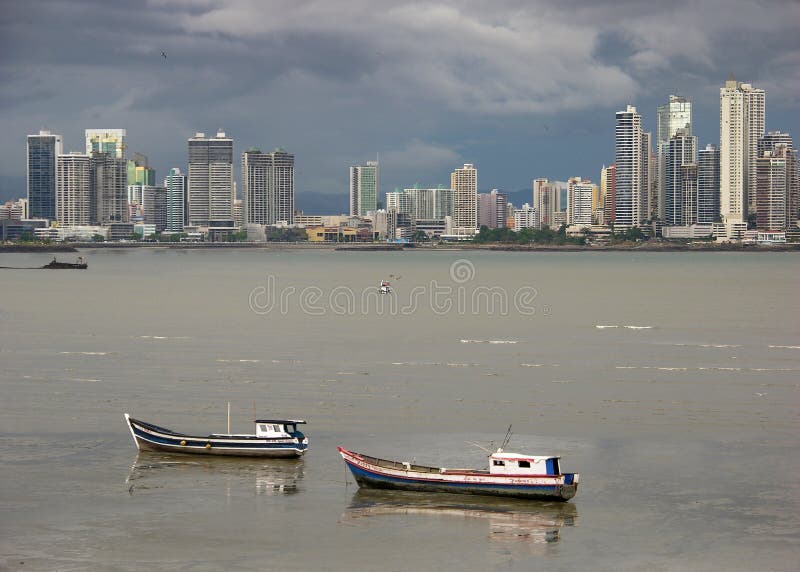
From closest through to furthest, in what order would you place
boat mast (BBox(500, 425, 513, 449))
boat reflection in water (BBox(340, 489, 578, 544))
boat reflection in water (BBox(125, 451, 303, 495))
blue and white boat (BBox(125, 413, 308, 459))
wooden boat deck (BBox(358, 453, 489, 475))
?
boat reflection in water (BBox(340, 489, 578, 544)), wooden boat deck (BBox(358, 453, 489, 475)), boat reflection in water (BBox(125, 451, 303, 495)), boat mast (BBox(500, 425, 513, 449)), blue and white boat (BBox(125, 413, 308, 459))

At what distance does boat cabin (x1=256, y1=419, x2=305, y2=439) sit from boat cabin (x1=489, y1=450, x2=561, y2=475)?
6876 mm

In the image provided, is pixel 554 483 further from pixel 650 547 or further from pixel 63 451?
pixel 63 451

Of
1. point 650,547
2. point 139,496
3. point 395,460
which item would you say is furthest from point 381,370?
point 650,547

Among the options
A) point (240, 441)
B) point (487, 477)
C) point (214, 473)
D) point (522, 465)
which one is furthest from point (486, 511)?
point (240, 441)

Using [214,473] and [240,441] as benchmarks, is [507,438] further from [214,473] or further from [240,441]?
[214,473]

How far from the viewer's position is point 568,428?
39062mm

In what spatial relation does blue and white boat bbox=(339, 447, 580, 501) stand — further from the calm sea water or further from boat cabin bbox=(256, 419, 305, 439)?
boat cabin bbox=(256, 419, 305, 439)

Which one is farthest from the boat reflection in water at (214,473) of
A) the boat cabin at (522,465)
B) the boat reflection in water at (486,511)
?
the boat cabin at (522,465)

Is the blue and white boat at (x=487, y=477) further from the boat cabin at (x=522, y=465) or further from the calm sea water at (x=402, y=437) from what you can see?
the calm sea water at (x=402, y=437)

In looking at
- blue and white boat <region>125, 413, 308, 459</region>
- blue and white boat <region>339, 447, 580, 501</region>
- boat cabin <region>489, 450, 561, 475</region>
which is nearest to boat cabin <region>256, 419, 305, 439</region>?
blue and white boat <region>125, 413, 308, 459</region>

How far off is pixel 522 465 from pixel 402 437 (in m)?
7.85

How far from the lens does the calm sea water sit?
26797 mm

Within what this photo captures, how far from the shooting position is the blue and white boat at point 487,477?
2978 centimetres

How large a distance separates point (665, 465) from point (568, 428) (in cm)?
571
